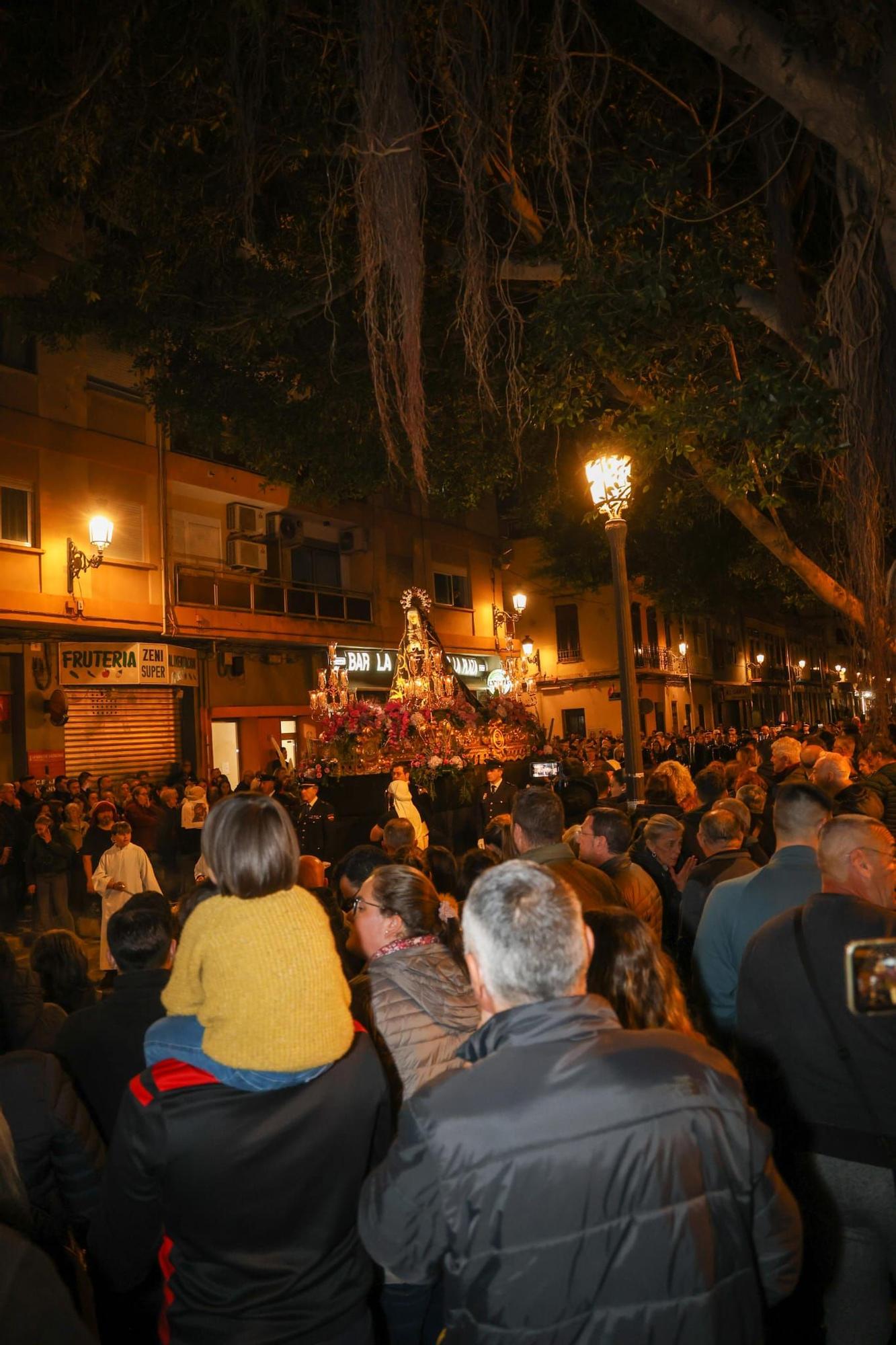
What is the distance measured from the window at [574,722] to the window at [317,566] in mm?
16156

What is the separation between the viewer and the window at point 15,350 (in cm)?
1616

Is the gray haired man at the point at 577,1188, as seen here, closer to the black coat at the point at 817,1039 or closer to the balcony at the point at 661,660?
the black coat at the point at 817,1039

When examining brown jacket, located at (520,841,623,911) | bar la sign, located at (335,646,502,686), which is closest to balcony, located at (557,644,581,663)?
bar la sign, located at (335,646,502,686)

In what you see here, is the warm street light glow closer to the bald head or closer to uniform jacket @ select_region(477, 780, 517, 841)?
uniform jacket @ select_region(477, 780, 517, 841)

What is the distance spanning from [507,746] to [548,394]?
6911 mm

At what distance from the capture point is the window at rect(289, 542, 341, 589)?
24.2 m

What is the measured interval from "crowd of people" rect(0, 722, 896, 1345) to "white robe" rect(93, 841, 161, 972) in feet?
17.8

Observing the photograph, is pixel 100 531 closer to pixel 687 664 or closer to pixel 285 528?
pixel 285 528

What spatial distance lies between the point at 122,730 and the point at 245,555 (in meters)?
5.12

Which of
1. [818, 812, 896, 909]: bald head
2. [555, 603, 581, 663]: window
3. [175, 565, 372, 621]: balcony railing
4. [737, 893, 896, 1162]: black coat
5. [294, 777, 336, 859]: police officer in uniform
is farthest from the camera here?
[555, 603, 581, 663]: window

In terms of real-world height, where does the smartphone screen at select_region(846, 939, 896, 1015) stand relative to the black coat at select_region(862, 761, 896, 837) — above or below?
above

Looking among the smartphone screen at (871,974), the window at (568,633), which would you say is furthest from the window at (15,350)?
the window at (568,633)

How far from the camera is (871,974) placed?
5.63 ft

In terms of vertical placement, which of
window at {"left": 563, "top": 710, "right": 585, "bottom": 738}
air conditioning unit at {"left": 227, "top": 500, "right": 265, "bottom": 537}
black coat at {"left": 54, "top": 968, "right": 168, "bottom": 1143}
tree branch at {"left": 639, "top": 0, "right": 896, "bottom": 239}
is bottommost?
black coat at {"left": 54, "top": 968, "right": 168, "bottom": 1143}
